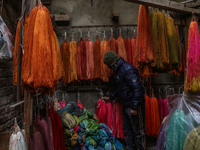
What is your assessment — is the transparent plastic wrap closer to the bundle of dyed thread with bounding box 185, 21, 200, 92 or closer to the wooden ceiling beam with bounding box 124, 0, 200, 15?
the bundle of dyed thread with bounding box 185, 21, 200, 92

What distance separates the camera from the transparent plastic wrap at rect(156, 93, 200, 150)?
4.91 feet

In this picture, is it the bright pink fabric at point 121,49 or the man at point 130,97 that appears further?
the bright pink fabric at point 121,49

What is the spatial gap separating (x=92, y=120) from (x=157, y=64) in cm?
156

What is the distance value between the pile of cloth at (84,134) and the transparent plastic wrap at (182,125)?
1.28m

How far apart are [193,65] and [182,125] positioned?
701 mm

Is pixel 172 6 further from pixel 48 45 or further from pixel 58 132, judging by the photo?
pixel 58 132

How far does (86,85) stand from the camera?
4852mm

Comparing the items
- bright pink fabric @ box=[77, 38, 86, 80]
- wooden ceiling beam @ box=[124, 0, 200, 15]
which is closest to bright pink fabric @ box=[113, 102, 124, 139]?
bright pink fabric @ box=[77, 38, 86, 80]

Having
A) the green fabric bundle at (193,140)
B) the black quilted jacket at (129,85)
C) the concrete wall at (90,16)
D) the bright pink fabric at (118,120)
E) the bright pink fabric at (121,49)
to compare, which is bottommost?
the bright pink fabric at (118,120)

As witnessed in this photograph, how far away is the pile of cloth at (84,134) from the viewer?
9.29 feet

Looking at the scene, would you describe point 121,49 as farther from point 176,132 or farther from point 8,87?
point 176,132

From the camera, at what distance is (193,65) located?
1.97 meters

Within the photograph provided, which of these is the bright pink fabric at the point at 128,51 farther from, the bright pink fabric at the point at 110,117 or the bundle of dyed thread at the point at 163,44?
the bundle of dyed thread at the point at 163,44

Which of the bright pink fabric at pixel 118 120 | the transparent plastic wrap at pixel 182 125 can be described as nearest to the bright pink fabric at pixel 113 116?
the bright pink fabric at pixel 118 120
